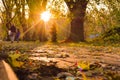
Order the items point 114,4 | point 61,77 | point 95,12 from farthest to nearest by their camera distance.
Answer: point 95,12, point 114,4, point 61,77

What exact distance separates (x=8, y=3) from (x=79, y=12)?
17.6 m

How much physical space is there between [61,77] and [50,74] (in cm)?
66

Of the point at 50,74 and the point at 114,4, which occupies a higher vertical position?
the point at 114,4

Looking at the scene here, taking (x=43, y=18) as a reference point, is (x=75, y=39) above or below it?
below

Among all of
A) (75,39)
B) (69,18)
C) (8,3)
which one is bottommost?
(75,39)

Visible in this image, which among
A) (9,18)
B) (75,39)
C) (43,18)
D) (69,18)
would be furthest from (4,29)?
(69,18)

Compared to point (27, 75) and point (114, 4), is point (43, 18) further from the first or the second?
point (27, 75)

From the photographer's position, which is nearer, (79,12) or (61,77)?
(61,77)

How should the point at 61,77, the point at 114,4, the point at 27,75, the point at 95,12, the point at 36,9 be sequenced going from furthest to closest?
1. the point at 36,9
2. the point at 95,12
3. the point at 114,4
4. the point at 27,75
5. the point at 61,77

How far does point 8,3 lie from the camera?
1909 inches

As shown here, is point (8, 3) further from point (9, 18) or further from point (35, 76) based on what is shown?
point (35, 76)

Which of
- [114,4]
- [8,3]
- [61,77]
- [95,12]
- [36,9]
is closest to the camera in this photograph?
[61,77]

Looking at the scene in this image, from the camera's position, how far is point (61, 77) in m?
5.51

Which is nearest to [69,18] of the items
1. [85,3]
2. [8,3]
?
[85,3]
